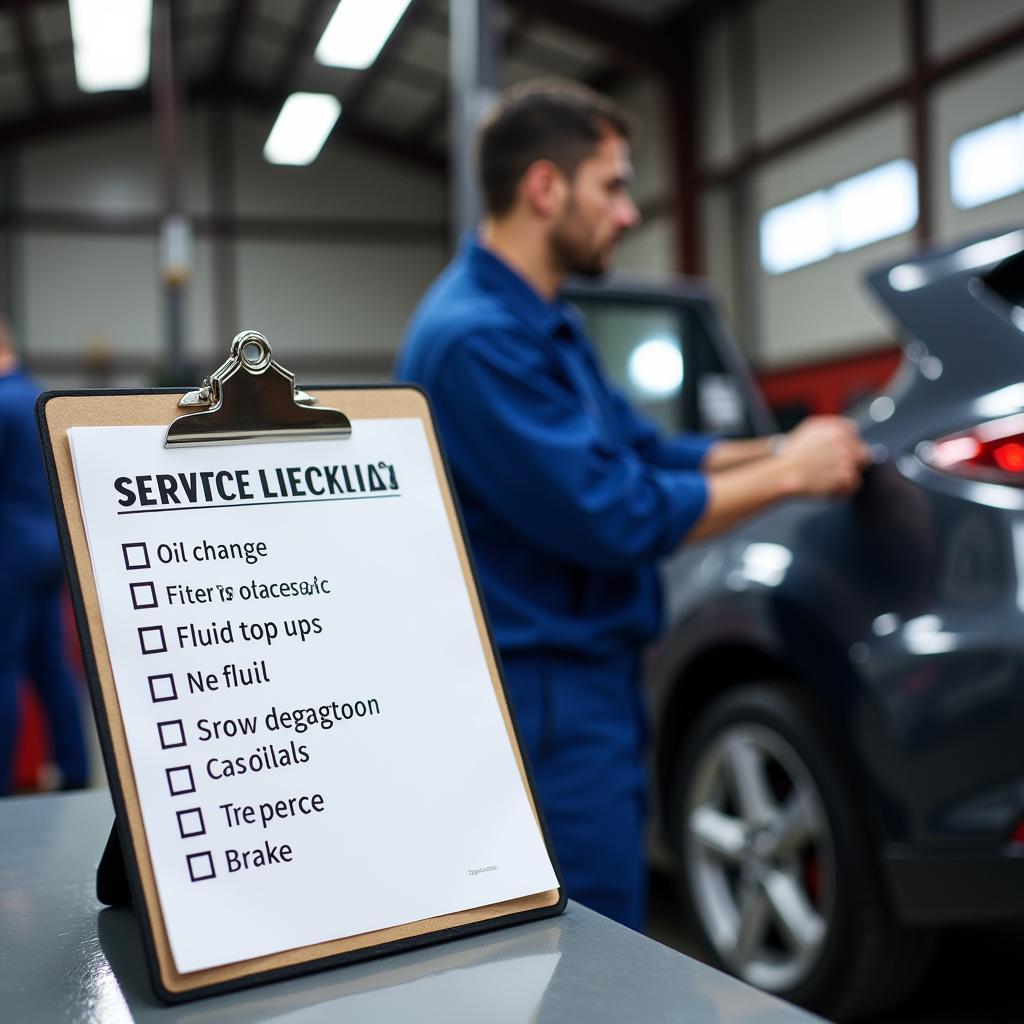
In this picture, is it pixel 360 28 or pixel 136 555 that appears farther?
pixel 360 28

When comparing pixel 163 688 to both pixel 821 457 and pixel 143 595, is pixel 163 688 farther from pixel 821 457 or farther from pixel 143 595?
pixel 821 457

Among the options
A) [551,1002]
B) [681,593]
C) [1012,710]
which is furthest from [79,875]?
[681,593]

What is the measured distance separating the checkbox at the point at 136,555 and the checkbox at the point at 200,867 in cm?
16

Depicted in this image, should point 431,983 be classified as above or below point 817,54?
below

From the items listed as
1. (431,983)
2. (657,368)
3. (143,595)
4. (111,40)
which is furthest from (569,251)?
(111,40)

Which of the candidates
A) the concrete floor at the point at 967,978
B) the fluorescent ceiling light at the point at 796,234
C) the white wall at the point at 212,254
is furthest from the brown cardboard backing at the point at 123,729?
the white wall at the point at 212,254

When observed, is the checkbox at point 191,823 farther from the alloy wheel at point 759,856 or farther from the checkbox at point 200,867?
the alloy wheel at point 759,856

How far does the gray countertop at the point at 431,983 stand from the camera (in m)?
0.61

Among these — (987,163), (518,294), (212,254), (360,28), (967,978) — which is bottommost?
(967,978)

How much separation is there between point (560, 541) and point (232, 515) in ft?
2.90

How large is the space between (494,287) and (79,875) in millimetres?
1140

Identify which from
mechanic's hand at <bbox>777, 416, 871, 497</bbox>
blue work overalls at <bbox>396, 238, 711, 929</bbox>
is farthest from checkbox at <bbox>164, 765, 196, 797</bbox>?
mechanic's hand at <bbox>777, 416, 871, 497</bbox>

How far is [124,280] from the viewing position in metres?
18.1

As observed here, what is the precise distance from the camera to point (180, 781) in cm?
70
